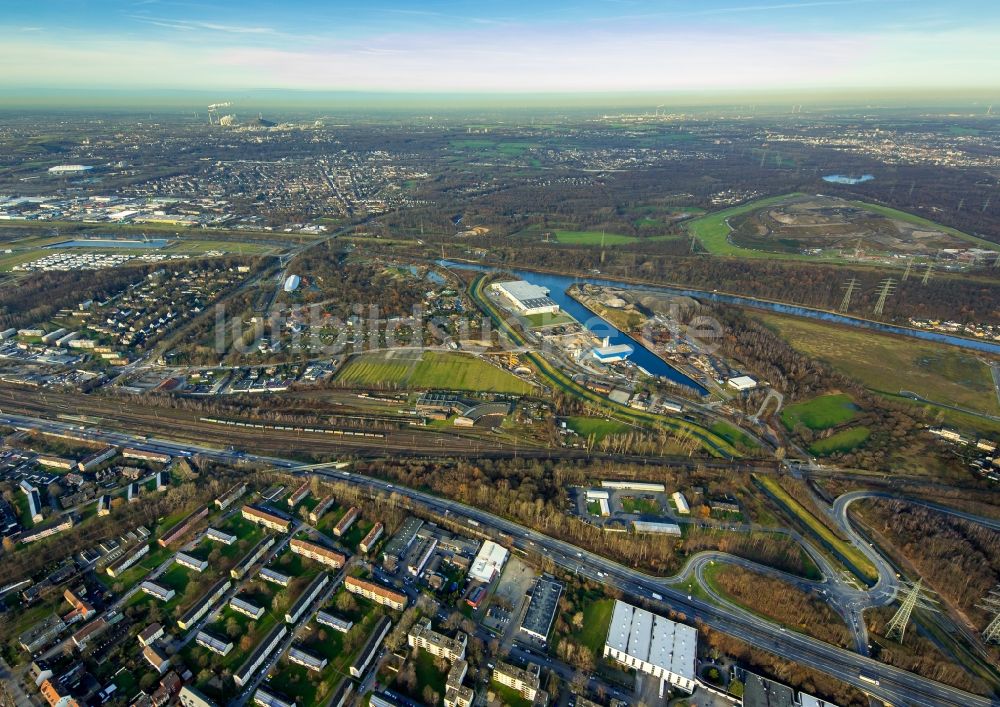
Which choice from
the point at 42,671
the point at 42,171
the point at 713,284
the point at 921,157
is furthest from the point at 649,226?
the point at 42,171

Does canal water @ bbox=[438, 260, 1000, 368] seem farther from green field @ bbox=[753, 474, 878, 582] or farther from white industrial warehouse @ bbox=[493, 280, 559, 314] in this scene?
green field @ bbox=[753, 474, 878, 582]

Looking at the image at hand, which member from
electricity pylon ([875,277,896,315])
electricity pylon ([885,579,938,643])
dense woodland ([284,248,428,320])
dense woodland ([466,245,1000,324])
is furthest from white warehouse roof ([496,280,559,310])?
electricity pylon ([885,579,938,643])

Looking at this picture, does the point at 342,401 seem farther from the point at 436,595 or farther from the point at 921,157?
the point at 921,157

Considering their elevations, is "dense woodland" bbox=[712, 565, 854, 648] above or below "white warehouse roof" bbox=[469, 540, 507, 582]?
above

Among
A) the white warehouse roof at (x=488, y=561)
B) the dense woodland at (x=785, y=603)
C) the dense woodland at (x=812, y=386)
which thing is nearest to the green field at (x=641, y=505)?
the dense woodland at (x=785, y=603)

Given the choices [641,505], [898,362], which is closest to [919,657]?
[641,505]

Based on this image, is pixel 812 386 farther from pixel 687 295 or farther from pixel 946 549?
pixel 687 295
